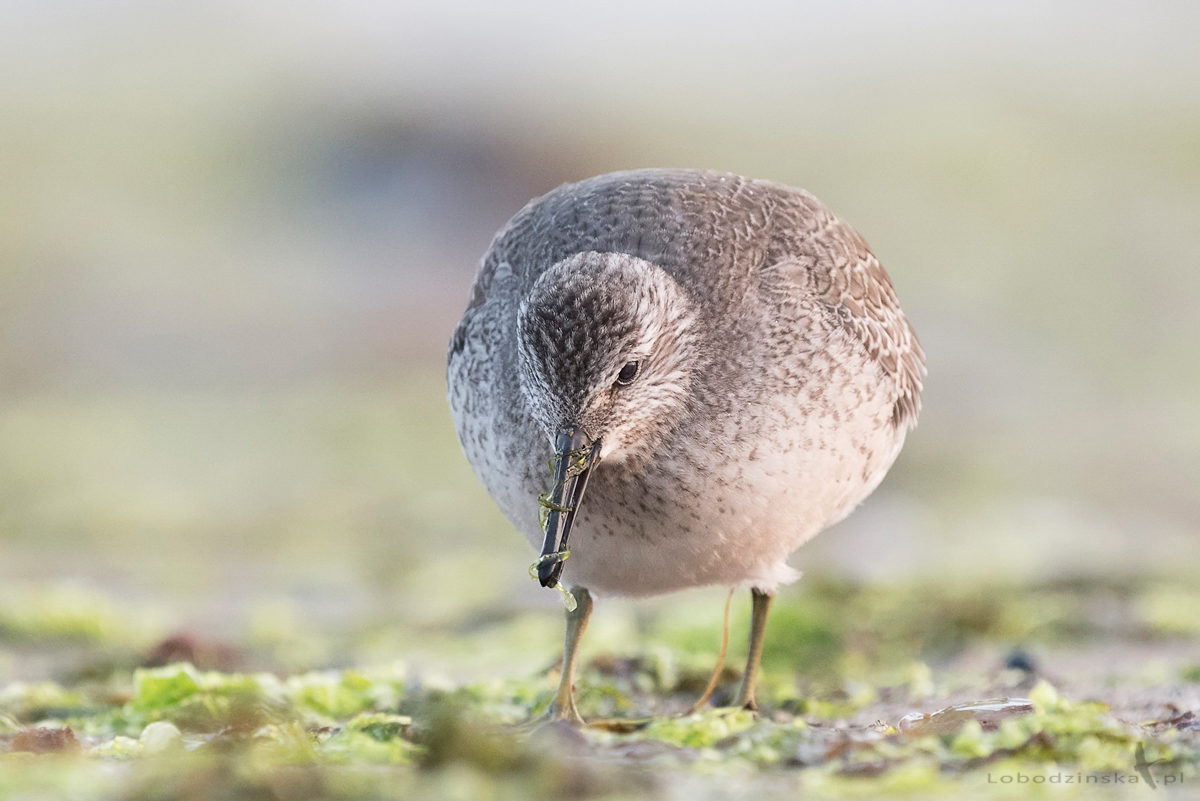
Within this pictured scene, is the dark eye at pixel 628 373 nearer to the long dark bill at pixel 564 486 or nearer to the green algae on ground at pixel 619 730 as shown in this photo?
the long dark bill at pixel 564 486

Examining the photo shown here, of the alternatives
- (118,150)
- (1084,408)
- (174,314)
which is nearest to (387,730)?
(1084,408)

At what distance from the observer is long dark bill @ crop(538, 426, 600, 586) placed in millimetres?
4773

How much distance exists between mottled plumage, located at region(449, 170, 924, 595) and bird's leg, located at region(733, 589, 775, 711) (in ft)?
1.66

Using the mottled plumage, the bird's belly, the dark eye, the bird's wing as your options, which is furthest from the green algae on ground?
the bird's wing

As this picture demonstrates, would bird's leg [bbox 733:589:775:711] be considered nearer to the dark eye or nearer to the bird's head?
Answer: the bird's head

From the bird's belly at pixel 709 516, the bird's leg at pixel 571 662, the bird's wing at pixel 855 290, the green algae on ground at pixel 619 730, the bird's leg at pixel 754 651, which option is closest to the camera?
the green algae on ground at pixel 619 730

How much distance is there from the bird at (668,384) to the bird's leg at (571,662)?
0.01 m

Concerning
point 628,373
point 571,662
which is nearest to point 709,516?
point 628,373

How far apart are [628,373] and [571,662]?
5.26ft

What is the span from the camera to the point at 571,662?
5.91m

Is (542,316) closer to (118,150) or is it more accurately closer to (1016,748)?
(1016,748)

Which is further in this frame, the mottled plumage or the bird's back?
the bird's back

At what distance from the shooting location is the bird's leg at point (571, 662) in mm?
5711

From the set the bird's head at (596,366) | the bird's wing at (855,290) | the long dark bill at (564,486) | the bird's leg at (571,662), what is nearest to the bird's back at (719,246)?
the bird's wing at (855,290)
